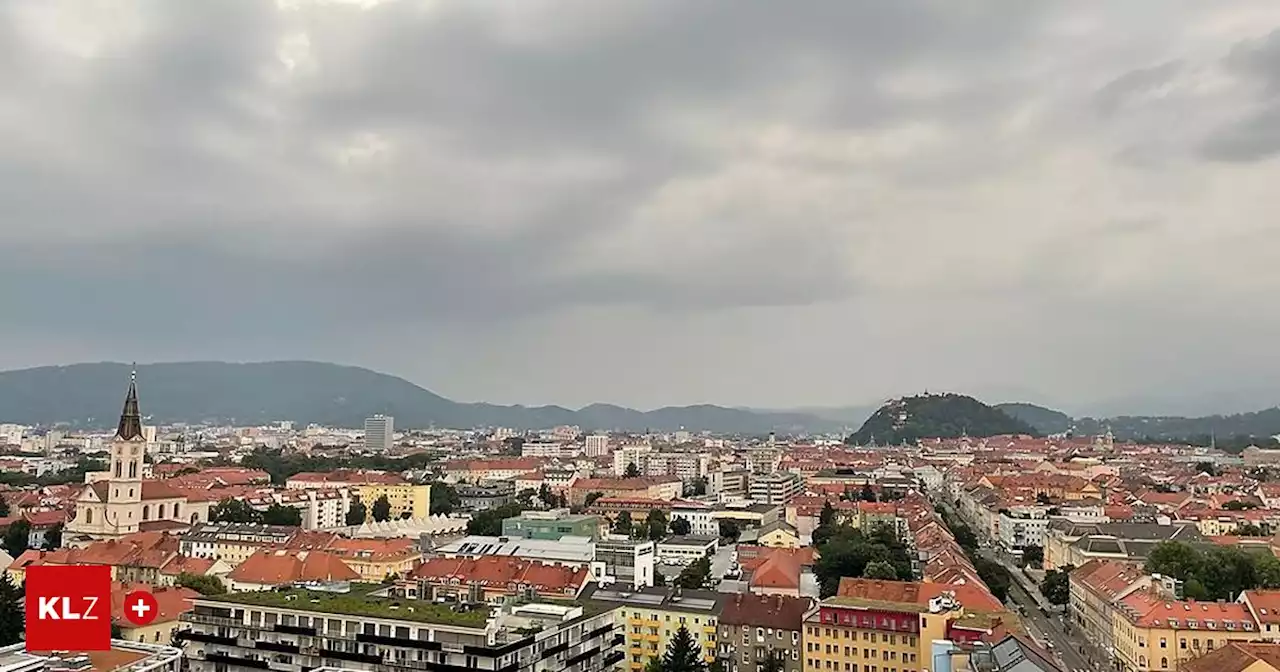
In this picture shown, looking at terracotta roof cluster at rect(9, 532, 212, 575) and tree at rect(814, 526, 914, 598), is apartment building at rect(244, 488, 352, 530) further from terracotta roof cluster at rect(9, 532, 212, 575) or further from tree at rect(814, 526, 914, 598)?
tree at rect(814, 526, 914, 598)

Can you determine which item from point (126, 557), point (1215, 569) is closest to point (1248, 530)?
point (1215, 569)

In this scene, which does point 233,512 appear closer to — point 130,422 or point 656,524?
point 130,422

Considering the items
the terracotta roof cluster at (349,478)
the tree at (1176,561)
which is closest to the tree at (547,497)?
the terracotta roof cluster at (349,478)

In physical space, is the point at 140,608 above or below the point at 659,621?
above

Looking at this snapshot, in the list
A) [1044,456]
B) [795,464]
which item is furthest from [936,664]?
[1044,456]

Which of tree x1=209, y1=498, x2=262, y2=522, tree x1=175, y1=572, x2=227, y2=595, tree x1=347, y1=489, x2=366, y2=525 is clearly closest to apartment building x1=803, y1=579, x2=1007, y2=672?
tree x1=175, y1=572, x2=227, y2=595

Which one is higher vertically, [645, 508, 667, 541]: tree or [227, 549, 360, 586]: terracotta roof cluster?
[227, 549, 360, 586]: terracotta roof cluster
